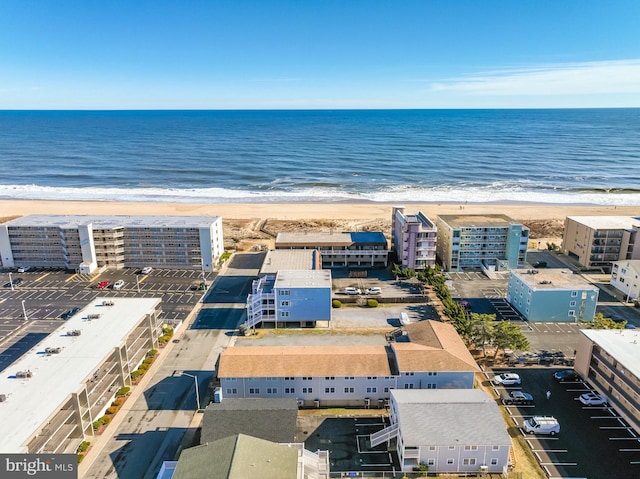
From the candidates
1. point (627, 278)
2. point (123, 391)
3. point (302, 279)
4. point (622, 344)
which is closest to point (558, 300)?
point (622, 344)

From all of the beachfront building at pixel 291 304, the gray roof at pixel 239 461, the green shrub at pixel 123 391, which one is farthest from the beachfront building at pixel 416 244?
the gray roof at pixel 239 461

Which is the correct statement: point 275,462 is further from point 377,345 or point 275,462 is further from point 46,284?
point 46,284

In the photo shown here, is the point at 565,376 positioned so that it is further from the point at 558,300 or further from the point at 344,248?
the point at 344,248

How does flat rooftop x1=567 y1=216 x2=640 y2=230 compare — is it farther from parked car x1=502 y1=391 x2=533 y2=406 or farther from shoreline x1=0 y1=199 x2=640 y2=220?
parked car x1=502 y1=391 x2=533 y2=406

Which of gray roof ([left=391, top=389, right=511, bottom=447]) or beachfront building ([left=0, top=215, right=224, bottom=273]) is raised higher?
beachfront building ([left=0, top=215, right=224, bottom=273])

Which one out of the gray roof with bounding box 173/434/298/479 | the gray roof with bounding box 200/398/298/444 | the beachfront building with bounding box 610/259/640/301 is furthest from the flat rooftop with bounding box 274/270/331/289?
the beachfront building with bounding box 610/259/640/301
